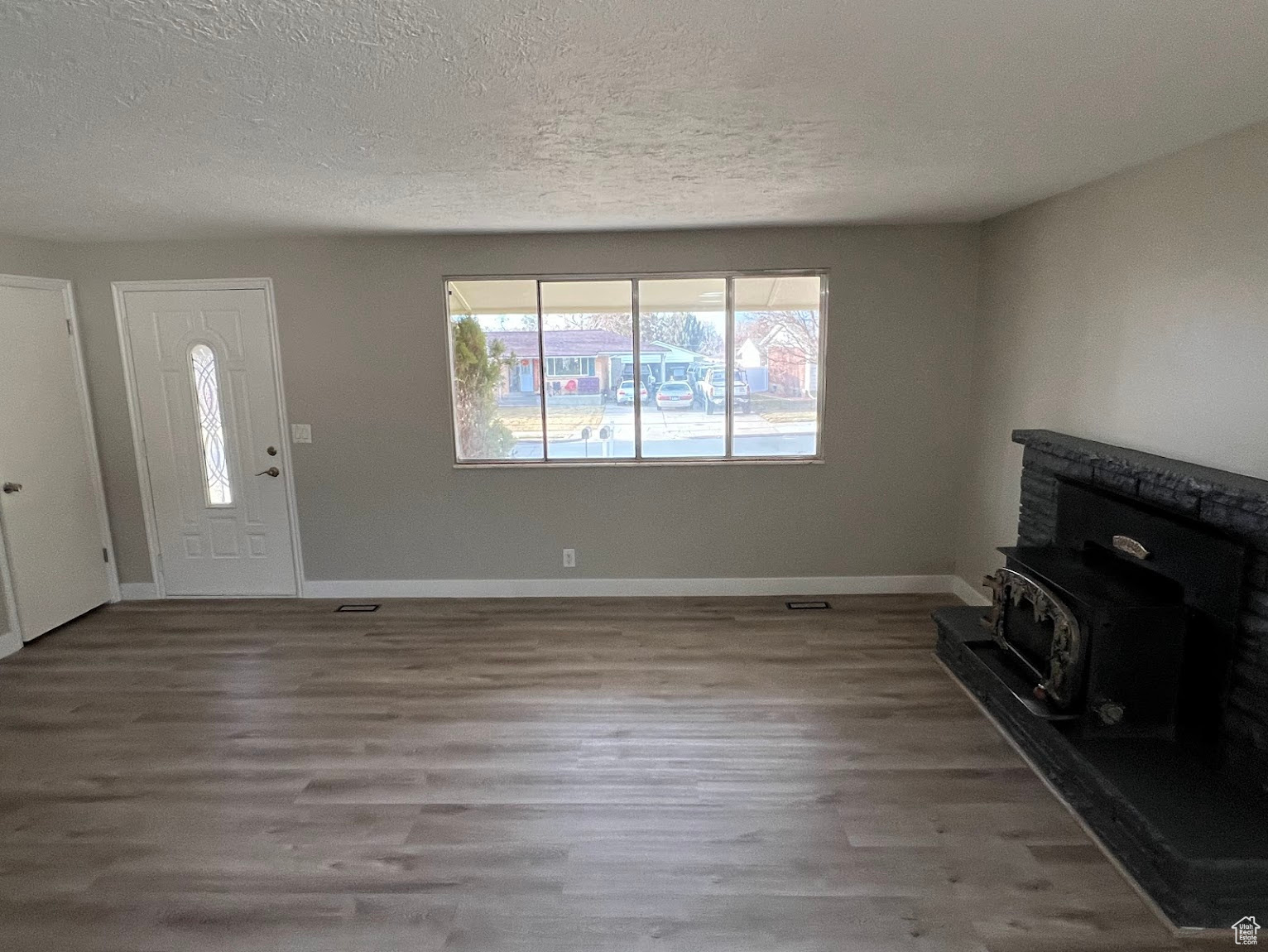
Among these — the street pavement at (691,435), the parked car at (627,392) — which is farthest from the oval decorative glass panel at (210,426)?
the parked car at (627,392)

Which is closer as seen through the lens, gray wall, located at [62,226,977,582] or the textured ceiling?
the textured ceiling

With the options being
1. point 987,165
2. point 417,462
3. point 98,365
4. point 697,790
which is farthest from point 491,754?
point 98,365

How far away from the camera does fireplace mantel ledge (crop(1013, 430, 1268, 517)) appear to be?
211cm

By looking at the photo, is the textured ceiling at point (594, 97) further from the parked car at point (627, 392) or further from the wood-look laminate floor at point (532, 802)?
the wood-look laminate floor at point (532, 802)

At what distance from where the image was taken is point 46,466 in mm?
4184

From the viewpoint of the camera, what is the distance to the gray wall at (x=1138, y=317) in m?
2.34

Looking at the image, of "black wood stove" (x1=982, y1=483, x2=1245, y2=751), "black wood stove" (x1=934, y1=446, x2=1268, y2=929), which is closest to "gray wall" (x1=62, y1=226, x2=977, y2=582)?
"black wood stove" (x1=934, y1=446, x2=1268, y2=929)

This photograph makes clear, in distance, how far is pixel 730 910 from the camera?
6.72 feet

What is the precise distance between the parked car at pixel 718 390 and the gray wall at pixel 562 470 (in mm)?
402

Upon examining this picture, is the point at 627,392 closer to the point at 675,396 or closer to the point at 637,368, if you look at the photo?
the point at 637,368

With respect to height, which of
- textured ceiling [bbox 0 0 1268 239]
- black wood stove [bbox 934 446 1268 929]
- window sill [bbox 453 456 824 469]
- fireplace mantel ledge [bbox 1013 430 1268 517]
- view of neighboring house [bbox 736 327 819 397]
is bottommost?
black wood stove [bbox 934 446 1268 929]

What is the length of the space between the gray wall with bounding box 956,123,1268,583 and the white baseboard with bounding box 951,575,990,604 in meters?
0.25

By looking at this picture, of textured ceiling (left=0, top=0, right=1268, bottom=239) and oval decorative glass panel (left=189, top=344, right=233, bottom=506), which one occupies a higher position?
textured ceiling (left=0, top=0, right=1268, bottom=239)

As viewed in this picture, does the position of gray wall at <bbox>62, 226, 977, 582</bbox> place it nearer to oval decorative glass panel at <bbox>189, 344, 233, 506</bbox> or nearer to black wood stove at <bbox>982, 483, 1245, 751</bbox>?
oval decorative glass panel at <bbox>189, 344, 233, 506</bbox>
